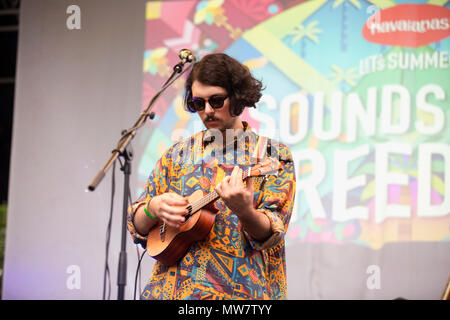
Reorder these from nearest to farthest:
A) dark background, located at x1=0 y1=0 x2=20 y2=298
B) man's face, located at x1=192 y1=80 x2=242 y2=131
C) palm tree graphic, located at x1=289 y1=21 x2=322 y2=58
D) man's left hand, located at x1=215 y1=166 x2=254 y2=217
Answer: man's left hand, located at x1=215 y1=166 x2=254 y2=217 → man's face, located at x1=192 y1=80 x2=242 y2=131 → palm tree graphic, located at x1=289 y1=21 x2=322 y2=58 → dark background, located at x1=0 y1=0 x2=20 y2=298

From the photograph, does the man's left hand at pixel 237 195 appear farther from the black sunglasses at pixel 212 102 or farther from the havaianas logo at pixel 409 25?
the havaianas logo at pixel 409 25

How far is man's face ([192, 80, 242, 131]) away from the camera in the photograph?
6.56 feet

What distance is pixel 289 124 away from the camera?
407 centimetres

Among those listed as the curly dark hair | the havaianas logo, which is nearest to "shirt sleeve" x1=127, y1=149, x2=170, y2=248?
the curly dark hair

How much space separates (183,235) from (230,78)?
0.66 m

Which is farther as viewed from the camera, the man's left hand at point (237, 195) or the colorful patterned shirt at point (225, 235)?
the colorful patterned shirt at point (225, 235)

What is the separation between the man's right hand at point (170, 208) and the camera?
1.82 meters

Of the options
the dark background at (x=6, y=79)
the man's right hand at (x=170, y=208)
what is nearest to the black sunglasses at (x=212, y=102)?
the man's right hand at (x=170, y=208)

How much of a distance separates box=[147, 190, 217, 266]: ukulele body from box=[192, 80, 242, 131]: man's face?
0.28m

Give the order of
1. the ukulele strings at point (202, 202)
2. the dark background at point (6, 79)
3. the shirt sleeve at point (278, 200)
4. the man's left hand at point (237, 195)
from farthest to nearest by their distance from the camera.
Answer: the dark background at point (6, 79), the ukulele strings at point (202, 202), the shirt sleeve at point (278, 200), the man's left hand at point (237, 195)

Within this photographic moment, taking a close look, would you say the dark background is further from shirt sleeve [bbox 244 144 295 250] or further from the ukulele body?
shirt sleeve [bbox 244 144 295 250]
